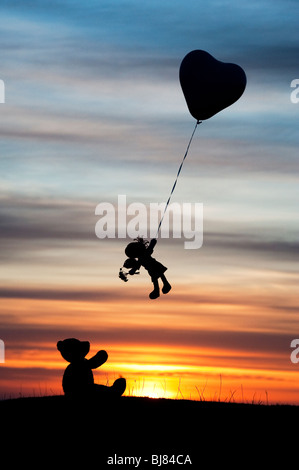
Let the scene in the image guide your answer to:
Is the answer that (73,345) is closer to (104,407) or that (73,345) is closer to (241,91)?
(104,407)

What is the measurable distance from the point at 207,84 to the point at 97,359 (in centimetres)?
683

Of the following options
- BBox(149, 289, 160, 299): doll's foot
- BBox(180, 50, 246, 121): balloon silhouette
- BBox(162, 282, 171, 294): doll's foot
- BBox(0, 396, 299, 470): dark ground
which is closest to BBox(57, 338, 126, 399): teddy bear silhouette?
BBox(0, 396, 299, 470): dark ground

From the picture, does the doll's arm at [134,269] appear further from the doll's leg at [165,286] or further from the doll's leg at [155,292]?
the doll's leg at [165,286]

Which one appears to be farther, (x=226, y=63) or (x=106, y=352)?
(x=226, y=63)

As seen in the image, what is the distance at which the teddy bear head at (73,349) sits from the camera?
56.6 ft

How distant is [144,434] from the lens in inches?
613

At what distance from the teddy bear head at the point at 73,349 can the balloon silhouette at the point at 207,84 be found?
19.5 ft
